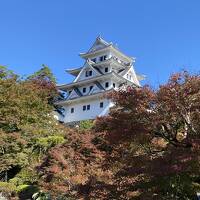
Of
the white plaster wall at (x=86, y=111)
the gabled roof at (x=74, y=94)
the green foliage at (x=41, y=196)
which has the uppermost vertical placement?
the gabled roof at (x=74, y=94)

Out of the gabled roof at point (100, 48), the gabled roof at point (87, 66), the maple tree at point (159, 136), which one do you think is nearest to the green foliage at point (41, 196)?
the maple tree at point (159, 136)

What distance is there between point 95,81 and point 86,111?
3.56 metres

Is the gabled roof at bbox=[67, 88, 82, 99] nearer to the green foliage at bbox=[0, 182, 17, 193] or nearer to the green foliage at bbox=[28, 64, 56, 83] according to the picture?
the green foliage at bbox=[28, 64, 56, 83]

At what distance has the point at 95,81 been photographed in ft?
139

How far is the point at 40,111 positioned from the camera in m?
31.0

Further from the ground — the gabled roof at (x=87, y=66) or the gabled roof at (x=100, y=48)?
the gabled roof at (x=100, y=48)

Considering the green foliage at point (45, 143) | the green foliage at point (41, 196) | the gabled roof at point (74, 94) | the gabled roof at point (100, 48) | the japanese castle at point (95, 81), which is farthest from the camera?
the gabled roof at point (100, 48)

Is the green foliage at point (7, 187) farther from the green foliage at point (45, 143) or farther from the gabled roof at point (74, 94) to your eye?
the gabled roof at point (74, 94)

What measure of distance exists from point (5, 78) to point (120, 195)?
2220 centimetres

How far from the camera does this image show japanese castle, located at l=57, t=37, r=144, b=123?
41312mm

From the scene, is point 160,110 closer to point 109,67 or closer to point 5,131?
point 5,131

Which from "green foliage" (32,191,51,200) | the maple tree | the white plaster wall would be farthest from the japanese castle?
the maple tree

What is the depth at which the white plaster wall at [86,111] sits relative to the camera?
134 ft

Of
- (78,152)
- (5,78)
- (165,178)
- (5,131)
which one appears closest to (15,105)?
(5,131)
